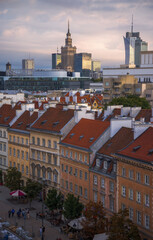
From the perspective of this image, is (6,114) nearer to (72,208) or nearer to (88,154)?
(88,154)

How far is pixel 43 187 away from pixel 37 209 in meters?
4.64

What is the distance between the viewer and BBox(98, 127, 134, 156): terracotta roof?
67.3 meters

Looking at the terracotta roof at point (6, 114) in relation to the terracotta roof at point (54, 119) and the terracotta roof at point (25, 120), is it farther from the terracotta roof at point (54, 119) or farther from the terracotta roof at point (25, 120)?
the terracotta roof at point (54, 119)

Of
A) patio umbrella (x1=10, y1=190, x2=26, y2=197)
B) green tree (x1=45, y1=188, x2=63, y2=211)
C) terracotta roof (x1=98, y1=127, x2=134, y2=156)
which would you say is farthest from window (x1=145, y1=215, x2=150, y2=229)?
patio umbrella (x1=10, y1=190, x2=26, y2=197)

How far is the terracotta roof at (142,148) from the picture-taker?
58281mm

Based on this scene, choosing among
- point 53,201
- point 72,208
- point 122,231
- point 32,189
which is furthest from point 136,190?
point 32,189

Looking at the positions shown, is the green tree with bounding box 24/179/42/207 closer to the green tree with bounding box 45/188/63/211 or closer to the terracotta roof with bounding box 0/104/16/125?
the green tree with bounding box 45/188/63/211

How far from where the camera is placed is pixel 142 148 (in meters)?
60.9

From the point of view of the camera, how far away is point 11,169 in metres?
90.0

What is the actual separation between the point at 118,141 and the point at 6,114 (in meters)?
44.0

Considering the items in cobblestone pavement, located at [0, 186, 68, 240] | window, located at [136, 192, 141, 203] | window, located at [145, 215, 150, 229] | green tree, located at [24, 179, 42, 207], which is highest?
window, located at [136, 192, 141, 203]

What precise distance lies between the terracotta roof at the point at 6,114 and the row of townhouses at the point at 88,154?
0.29 metres

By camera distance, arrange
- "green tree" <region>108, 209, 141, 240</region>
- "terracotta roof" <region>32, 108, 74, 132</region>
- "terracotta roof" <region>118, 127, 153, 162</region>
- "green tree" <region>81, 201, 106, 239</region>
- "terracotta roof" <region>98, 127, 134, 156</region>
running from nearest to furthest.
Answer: "green tree" <region>108, 209, 141, 240</region>, "terracotta roof" <region>118, 127, 153, 162</region>, "green tree" <region>81, 201, 106, 239</region>, "terracotta roof" <region>98, 127, 134, 156</region>, "terracotta roof" <region>32, 108, 74, 132</region>

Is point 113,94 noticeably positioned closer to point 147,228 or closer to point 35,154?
point 35,154
